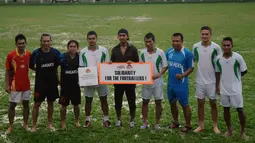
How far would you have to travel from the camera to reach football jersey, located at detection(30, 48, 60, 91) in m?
6.49

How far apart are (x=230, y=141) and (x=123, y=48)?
2.63m

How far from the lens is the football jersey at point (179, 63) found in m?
6.36

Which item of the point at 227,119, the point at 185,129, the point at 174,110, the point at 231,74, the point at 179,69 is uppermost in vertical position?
the point at 179,69

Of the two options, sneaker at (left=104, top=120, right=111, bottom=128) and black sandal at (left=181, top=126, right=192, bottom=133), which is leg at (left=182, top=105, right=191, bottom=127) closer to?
black sandal at (left=181, top=126, right=192, bottom=133)

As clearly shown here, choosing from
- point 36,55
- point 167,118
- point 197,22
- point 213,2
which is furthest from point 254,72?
point 213,2

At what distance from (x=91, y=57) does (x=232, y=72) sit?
104 inches

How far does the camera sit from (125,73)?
261 inches

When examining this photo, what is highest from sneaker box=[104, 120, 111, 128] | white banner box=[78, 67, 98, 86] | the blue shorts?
white banner box=[78, 67, 98, 86]

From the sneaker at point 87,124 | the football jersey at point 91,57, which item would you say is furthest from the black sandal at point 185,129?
the football jersey at point 91,57

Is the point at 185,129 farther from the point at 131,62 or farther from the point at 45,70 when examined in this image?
the point at 45,70

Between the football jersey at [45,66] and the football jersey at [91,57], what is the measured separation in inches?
19.1

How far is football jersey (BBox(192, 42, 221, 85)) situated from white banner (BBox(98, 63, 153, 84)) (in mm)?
926

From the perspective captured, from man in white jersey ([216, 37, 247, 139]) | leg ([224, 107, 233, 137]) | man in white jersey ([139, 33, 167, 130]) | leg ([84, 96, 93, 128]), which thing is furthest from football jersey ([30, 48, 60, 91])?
leg ([224, 107, 233, 137])

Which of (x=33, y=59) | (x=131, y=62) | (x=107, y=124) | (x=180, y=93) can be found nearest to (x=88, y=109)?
(x=107, y=124)
